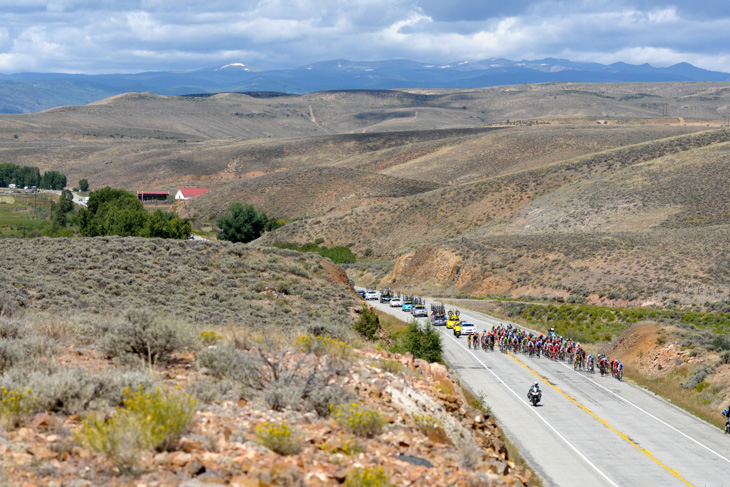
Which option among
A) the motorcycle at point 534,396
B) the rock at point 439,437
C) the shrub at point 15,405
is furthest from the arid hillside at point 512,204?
the shrub at point 15,405

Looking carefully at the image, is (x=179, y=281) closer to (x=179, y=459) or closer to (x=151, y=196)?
(x=179, y=459)

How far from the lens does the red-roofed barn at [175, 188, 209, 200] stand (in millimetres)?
131500

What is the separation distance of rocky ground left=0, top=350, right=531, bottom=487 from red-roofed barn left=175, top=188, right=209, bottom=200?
407 ft

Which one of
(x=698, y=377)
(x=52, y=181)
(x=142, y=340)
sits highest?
(x=142, y=340)

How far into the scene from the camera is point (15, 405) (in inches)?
332

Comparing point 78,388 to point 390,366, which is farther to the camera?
point 390,366

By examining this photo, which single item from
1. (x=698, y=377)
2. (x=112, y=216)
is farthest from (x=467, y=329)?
(x=112, y=216)

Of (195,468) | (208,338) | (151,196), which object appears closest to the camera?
(195,468)

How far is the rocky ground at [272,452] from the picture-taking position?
746cm

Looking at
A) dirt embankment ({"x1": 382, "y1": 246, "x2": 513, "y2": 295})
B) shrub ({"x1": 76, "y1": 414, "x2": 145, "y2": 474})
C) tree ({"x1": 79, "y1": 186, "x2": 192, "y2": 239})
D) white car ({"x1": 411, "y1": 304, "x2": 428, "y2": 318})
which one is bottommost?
dirt embankment ({"x1": 382, "y1": 246, "x2": 513, "y2": 295})

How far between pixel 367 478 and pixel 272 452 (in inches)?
50.2

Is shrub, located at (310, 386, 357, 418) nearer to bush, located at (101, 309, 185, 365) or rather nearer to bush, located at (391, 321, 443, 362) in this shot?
bush, located at (101, 309, 185, 365)

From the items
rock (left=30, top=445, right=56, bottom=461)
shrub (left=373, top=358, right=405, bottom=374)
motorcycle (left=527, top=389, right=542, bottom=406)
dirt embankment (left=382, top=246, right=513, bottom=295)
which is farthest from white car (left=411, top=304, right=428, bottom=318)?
rock (left=30, top=445, right=56, bottom=461)

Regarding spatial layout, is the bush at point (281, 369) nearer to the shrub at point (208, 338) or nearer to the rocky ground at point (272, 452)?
the rocky ground at point (272, 452)
